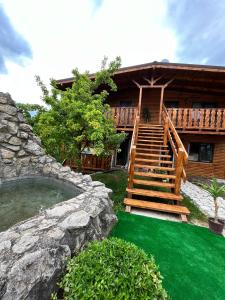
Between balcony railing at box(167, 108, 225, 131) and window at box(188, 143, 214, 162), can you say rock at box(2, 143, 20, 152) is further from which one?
window at box(188, 143, 214, 162)

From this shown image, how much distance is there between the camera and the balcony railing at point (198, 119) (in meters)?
8.80

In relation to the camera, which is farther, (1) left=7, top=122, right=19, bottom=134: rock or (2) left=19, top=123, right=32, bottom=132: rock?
(2) left=19, top=123, right=32, bottom=132: rock

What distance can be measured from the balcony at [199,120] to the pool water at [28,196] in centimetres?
725

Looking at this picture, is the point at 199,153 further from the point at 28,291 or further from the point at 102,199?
the point at 28,291

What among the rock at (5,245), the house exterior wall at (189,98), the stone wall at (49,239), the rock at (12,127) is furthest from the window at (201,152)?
the rock at (5,245)

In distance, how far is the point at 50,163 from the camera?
513 centimetres

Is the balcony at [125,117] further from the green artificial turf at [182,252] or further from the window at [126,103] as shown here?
the green artificial turf at [182,252]

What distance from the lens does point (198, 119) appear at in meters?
9.07

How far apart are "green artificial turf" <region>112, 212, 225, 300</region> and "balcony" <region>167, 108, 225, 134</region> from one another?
625 cm

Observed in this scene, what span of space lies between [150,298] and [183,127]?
28.7 feet

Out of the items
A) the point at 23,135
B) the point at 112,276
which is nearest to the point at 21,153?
the point at 23,135

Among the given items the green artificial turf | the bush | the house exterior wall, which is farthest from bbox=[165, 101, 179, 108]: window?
the bush

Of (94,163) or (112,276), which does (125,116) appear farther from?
(112,276)

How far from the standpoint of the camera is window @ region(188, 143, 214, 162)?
10.4 metres
